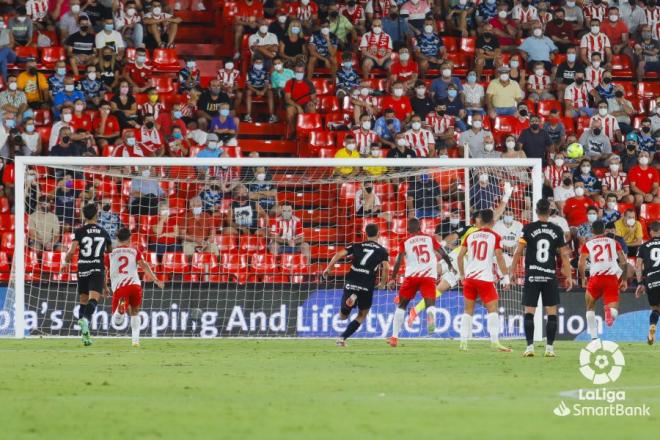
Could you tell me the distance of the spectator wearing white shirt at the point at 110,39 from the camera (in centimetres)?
2867

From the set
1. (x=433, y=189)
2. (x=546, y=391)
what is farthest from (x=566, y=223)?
(x=546, y=391)

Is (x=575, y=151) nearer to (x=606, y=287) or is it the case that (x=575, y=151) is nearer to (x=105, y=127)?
(x=606, y=287)

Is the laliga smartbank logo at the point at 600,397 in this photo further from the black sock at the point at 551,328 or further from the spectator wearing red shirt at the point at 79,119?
the spectator wearing red shirt at the point at 79,119

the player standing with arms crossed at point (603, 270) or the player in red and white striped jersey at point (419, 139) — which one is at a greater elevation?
the player in red and white striped jersey at point (419, 139)

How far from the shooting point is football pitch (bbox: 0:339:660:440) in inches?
376

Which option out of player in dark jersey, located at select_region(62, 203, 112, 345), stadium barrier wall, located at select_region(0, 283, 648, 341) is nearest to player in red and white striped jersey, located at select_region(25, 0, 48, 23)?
stadium barrier wall, located at select_region(0, 283, 648, 341)

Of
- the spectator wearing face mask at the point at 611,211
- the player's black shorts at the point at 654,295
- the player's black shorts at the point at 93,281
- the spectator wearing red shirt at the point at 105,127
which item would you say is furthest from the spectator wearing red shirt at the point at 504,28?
the player's black shorts at the point at 93,281

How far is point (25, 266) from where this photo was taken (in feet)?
75.8

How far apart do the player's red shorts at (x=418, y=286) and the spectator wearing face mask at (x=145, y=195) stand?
20.8 feet

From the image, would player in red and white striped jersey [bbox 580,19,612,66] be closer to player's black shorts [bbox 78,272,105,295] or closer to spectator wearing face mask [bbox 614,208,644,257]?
spectator wearing face mask [bbox 614,208,644,257]

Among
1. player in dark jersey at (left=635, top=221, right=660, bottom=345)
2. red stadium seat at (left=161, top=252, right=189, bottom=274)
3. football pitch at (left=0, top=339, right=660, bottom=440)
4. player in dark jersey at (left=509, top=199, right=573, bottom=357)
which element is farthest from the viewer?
red stadium seat at (left=161, top=252, right=189, bottom=274)

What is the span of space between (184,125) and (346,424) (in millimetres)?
18100

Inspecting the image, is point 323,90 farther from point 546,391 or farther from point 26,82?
point 546,391

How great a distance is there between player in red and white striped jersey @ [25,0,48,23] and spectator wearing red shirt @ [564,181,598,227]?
41.2 ft
